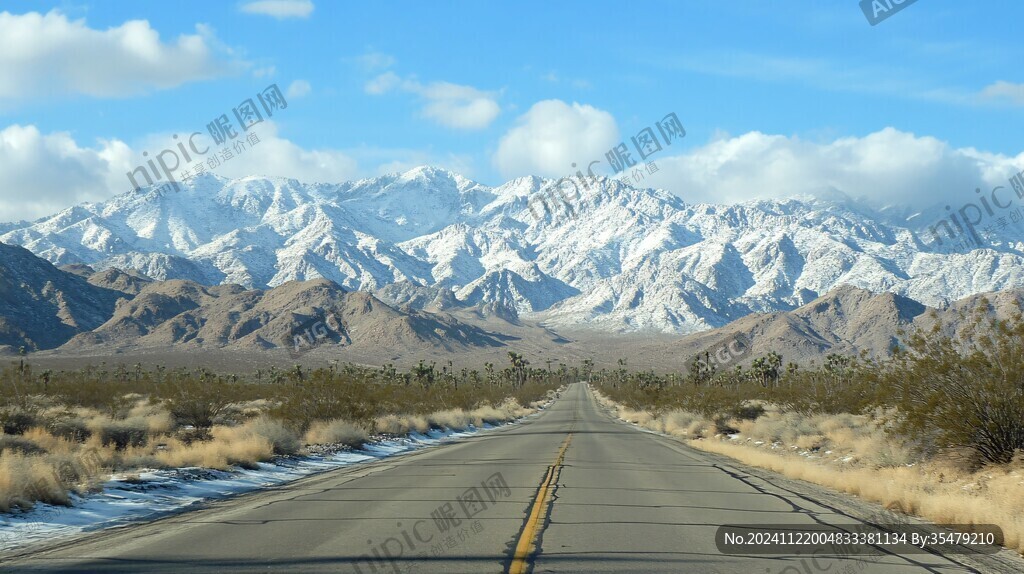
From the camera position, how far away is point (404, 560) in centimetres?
944

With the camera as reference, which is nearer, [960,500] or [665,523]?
[665,523]

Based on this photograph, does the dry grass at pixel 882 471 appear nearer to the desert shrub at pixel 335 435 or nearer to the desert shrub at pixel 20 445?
the desert shrub at pixel 335 435

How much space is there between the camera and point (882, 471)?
1931cm

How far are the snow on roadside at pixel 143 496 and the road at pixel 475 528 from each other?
73 centimetres

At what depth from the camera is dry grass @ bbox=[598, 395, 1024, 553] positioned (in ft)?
41.3

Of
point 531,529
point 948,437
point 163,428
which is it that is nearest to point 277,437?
point 163,428

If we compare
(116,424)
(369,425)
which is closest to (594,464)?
(369,425)

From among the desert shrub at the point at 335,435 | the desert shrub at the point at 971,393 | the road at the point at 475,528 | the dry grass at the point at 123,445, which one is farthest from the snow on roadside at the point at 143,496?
the desert shrub at the point at 971,393

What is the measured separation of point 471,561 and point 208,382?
83.2 feet

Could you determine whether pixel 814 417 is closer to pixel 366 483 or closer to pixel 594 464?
pixel 594 464

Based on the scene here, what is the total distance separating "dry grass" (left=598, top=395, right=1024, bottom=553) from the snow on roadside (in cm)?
1284

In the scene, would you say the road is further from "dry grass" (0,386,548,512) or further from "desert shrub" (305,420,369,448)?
"desert shrub" (305,420,369,448)

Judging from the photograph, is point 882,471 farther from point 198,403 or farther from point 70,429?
point 70,429

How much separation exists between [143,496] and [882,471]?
16570 mm
